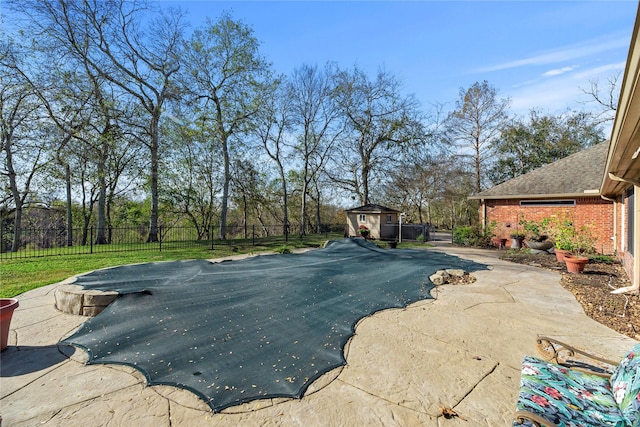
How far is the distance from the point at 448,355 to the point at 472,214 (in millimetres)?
23681

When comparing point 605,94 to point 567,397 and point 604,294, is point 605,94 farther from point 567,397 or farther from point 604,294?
point 567,397

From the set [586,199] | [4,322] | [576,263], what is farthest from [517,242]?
[4,322]

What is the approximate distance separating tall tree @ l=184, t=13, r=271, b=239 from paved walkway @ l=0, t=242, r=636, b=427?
1195 centimetres

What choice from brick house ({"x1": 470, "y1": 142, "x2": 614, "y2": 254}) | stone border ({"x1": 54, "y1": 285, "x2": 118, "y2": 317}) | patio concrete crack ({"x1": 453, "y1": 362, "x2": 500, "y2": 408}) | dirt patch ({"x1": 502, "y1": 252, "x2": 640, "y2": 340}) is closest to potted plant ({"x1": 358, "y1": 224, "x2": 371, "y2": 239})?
brick house ({"x1": 470, "y1": 142, "x2": 614, "y2": 254})

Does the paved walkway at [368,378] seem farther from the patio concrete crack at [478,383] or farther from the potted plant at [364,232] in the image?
the potted plant at [364,232]

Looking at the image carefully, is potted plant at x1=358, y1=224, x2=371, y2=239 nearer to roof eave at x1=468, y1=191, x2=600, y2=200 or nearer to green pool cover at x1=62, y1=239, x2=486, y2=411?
roof eave at x1=468, y1=191, x2=600, y2=200

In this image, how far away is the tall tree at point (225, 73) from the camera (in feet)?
46.4

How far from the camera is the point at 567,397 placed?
171 centimetres

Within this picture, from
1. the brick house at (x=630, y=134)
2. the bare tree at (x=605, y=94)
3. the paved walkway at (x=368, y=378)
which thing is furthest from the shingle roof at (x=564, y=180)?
the paved walkway at (x=368, y=378)

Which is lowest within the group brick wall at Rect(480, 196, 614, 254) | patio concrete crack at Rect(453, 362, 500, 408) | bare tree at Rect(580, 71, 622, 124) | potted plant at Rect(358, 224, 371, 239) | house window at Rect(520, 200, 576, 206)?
patio concrete crack at Rect(453, 362, 500, 408)

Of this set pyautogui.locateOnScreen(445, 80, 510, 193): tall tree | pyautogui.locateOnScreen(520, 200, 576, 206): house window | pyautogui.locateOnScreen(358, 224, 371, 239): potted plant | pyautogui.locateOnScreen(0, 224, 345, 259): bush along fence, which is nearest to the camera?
pyautogui.locateOnScreen(0, 224, 345, 259): bush along fence

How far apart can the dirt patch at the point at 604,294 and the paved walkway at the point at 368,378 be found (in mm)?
316

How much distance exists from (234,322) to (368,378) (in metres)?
1.70

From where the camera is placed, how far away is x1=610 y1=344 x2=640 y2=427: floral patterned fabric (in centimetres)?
147
